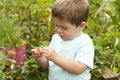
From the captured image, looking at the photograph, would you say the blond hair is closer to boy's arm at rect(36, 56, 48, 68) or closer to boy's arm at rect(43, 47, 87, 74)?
boy's arm at rect(43, 47, 87, 74)

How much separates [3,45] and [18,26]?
39 centimetres

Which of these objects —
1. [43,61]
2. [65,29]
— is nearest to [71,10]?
[65,29]

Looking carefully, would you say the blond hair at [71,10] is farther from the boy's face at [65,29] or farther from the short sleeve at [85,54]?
the short sleeve at [85,54]

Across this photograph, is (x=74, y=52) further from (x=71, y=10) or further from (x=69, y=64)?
(x=71, y=10)

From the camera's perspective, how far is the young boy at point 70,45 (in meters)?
2.90

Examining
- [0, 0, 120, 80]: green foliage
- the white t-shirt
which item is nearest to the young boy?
the white t-shirt

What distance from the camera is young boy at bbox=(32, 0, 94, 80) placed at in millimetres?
2896

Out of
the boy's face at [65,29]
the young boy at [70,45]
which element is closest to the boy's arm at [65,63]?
the young boy at [70,45]

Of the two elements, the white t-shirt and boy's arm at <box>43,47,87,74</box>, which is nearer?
boy's arm at <box>43,47,87,74</box>

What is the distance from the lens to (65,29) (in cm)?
292

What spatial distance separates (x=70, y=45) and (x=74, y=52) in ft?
0.19

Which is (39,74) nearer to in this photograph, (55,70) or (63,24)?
(55,70)

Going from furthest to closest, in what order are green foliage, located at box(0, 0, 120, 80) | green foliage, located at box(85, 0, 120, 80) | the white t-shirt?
green foliage, located at box(85, 0, 120, 80)
green foliage, located at box(0, 0, 120, 80)
the white t-shirt

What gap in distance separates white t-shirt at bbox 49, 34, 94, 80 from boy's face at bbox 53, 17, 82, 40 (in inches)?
2.4
